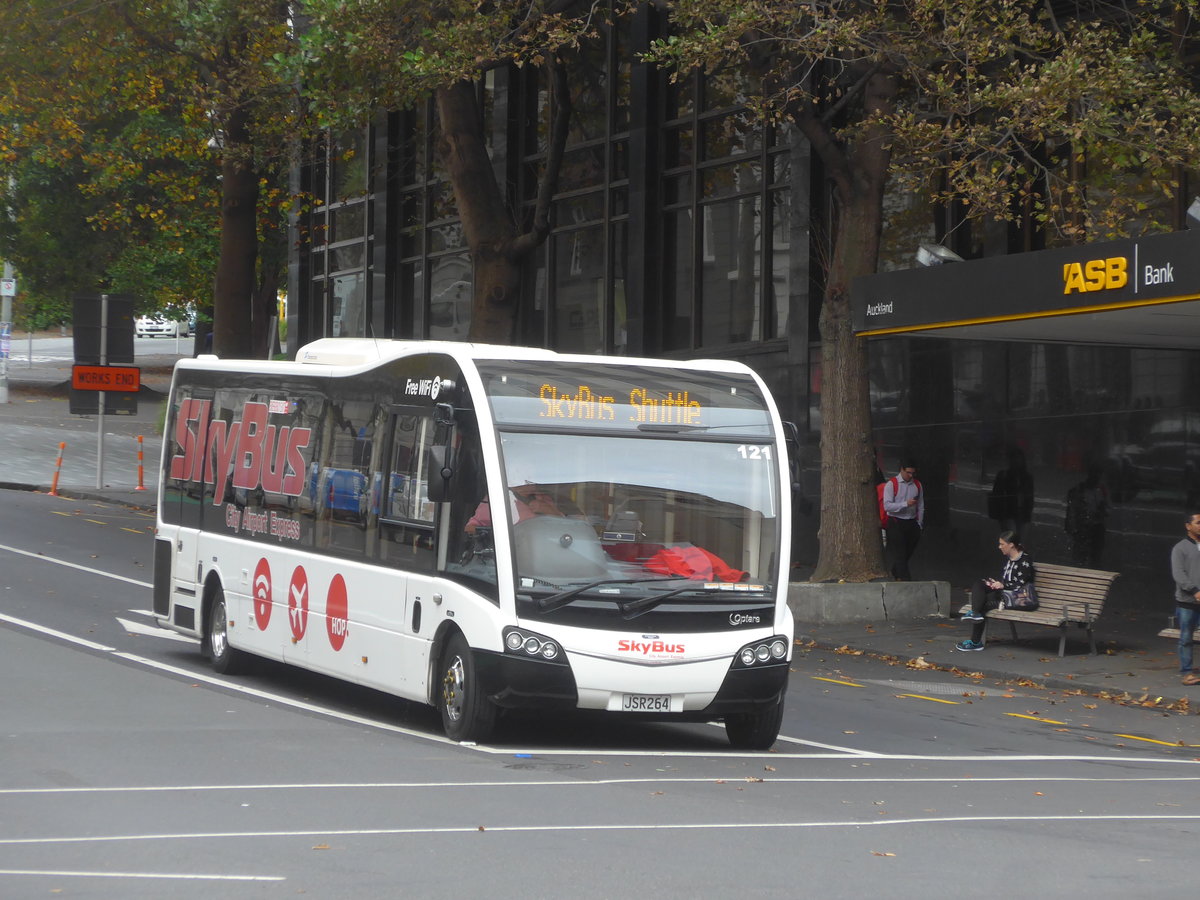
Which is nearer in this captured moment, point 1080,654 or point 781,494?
point 781,494

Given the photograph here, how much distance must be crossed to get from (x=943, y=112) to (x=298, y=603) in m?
9.41

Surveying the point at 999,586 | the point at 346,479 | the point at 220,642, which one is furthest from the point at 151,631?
the point at 999,586

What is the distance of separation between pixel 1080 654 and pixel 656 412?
8201 millimetres

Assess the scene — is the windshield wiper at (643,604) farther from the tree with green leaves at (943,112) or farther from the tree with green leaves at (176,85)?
the tree with green leaves at (176,85)

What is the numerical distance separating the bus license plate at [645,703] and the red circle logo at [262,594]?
4208 millimetres

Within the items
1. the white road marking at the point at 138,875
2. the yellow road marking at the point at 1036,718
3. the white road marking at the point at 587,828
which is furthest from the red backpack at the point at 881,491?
the white road marking at the point at 138,875

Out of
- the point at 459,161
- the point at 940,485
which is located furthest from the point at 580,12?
the point at 940,485

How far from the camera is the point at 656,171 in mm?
28562

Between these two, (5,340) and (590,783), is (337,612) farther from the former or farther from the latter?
(5,340)

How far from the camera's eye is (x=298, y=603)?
13.4m

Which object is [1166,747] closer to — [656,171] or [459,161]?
[459,161]

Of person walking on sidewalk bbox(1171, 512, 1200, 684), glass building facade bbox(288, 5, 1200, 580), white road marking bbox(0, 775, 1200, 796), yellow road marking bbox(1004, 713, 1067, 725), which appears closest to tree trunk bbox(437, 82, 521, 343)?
glass building facade bbox(288, 5, 1200, 580)

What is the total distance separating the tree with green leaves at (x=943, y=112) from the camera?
16.9m

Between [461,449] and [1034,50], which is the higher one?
[1034,50]
